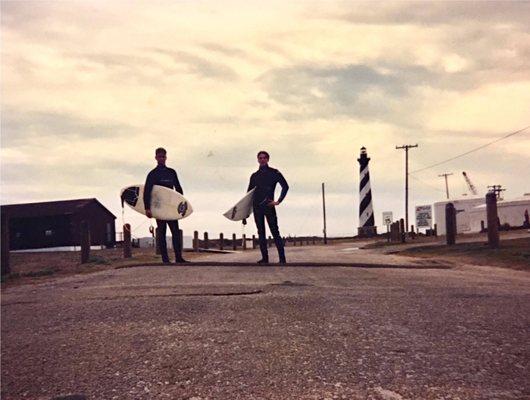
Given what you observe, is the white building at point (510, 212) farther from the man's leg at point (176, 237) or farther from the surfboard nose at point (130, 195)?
the man's leg at point (176, 237)

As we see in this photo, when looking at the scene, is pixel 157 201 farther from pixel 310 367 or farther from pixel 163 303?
pixel 310 367

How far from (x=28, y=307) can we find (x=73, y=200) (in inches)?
1859

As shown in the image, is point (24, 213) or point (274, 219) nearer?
point (274, 219)

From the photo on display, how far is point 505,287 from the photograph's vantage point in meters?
6.25

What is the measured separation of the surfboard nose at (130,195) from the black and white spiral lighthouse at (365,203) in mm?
47503

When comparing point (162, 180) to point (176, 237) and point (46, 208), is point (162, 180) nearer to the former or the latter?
point (176, 237)

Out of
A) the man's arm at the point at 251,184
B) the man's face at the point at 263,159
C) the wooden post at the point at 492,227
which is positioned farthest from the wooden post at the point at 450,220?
the man's arm at the point at 251,184

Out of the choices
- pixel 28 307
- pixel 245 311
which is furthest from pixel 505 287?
pixel 28 307

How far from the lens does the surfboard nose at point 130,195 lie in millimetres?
12570

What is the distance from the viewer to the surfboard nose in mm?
12570

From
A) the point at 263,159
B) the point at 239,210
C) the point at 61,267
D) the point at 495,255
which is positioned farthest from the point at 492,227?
the point at 61,267

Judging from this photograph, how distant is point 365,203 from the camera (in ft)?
190

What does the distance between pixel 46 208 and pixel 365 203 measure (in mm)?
33588

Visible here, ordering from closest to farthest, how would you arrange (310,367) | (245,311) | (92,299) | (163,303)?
(310,367)
(245,311)
(163,303)
(92,299)
